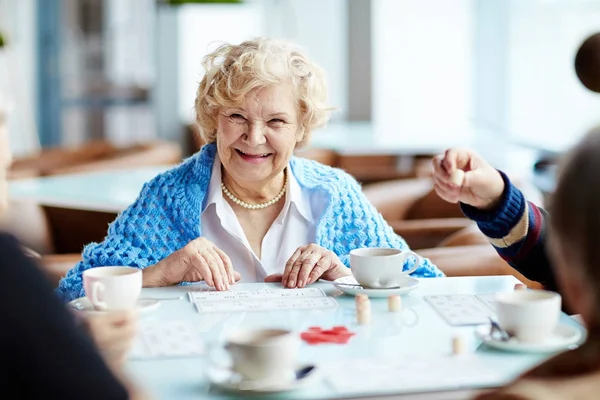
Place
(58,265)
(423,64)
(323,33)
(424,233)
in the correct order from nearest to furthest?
(58,265), (424,233), (423,64), (323,33)

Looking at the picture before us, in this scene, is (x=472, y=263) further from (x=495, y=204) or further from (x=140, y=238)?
(x=140, y=238)

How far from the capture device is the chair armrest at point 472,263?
252cm

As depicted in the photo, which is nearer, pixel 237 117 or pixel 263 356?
pixel 263 356

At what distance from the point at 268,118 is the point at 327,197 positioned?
0.25 metres

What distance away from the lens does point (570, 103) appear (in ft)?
14.0

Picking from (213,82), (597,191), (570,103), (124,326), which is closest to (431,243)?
(213,82)

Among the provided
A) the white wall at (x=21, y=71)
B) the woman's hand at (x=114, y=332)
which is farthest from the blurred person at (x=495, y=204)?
the white wall at (x=21, y=71)

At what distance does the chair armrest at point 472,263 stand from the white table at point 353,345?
2.05ft

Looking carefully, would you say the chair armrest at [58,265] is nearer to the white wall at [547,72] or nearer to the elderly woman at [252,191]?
the elderly woman at [252,191]

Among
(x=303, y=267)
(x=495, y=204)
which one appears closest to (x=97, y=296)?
(x=303, y=267)

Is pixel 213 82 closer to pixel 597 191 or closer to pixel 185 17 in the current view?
pixel 597 191

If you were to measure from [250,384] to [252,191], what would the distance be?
1072 mm

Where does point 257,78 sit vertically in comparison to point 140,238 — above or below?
above

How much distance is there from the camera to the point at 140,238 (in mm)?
2133
